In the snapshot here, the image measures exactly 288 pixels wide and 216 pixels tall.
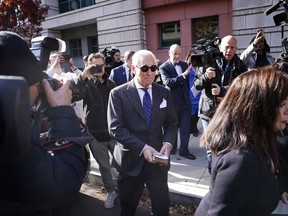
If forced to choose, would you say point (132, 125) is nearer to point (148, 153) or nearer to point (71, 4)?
point (148, 153)

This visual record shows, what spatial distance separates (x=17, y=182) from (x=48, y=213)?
33 cm

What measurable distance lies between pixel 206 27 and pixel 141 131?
28.7 feet

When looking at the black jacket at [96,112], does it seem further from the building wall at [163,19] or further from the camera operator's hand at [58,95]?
the building wall at [163,19]

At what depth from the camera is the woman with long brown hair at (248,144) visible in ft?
4.68

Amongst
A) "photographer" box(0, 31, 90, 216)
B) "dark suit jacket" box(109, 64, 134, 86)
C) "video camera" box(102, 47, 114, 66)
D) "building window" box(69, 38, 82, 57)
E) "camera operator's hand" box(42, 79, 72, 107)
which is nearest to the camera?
"photographer" box(0, 31, 90, 216)

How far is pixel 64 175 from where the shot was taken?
1.11m

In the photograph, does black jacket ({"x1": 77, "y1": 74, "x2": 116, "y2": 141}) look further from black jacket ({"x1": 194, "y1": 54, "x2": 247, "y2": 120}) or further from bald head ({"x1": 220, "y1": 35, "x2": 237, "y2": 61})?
bald head ({"x1": 220, "y1": 35, "x2": 237, "y2": 61})

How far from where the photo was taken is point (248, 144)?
151cm

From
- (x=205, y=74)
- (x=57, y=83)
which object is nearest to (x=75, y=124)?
(x=57, y=83)

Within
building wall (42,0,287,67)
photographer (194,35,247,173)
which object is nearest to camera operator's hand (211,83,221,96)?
photographer (194,35,247,173)

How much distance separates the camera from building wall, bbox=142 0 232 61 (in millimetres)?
9883

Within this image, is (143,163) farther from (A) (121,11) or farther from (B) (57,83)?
(A) (121,11)

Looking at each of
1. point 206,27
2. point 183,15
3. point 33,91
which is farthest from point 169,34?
point 33,91

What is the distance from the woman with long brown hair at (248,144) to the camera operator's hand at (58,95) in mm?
843
